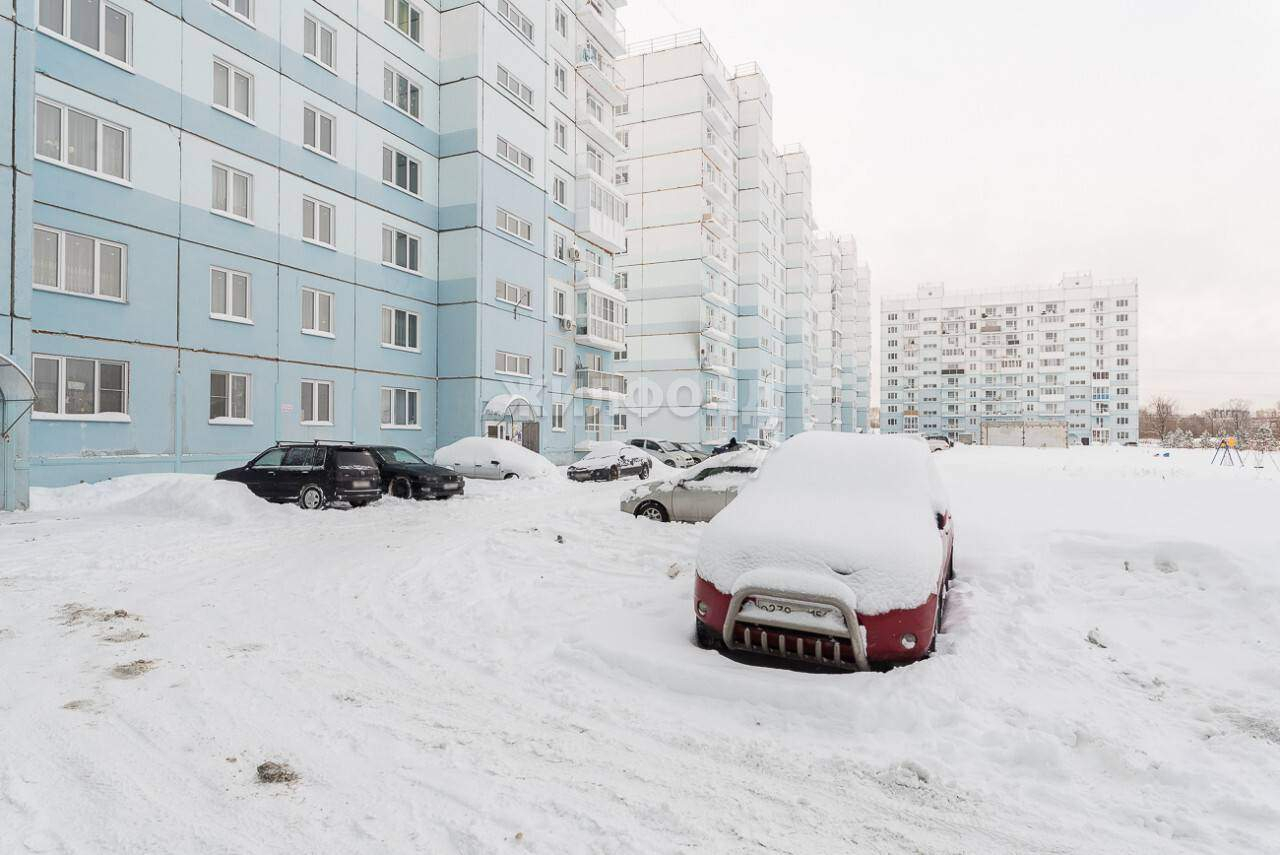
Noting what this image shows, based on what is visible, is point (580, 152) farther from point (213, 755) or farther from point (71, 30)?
point (213, 755)

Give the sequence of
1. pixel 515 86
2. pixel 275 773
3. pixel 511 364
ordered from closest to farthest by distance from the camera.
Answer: pixel 275 773 → pixel 511 364 → pixel 515 86

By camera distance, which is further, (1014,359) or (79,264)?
(1014,359)

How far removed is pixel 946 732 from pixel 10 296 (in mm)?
18366

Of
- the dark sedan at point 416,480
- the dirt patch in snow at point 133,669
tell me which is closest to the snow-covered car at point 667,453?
the dark sedan at point 416,480

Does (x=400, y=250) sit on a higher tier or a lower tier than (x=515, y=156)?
lower

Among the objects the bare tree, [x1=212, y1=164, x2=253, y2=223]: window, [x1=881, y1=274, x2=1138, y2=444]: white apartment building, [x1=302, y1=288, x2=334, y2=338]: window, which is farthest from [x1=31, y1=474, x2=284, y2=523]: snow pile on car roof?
the bare tree

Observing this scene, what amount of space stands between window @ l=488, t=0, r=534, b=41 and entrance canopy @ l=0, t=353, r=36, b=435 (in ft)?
73.0

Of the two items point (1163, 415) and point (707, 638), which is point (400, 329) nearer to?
point (707, 638)

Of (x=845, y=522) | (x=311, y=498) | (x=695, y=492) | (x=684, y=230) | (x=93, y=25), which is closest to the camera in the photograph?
(x=845, y=522)

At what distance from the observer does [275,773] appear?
3504 millimetres

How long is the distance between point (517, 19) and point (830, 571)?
30757 mm

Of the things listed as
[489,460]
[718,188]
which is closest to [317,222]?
[489,460]

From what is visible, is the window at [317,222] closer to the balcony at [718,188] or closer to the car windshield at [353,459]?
the car windshield at [353,459]

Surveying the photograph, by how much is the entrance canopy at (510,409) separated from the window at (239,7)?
1403cm
